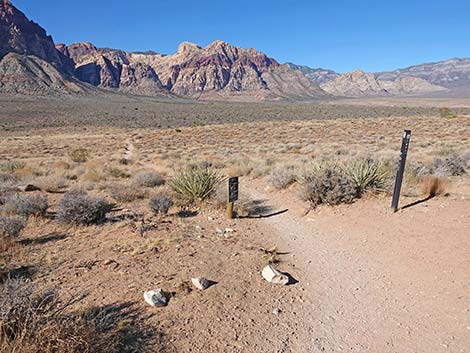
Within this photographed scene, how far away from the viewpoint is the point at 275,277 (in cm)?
469

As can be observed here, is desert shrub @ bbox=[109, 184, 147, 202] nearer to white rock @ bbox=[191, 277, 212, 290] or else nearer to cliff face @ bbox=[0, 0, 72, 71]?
white rock @ bbox=[191, 277, 212, 290]

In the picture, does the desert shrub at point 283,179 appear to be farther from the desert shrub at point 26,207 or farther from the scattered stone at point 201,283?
the desert shrub at point 26,207

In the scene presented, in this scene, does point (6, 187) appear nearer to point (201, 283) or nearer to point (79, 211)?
point (79, 211)

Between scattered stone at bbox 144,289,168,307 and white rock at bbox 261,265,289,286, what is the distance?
1466 millimetres

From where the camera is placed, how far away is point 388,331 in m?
3.75

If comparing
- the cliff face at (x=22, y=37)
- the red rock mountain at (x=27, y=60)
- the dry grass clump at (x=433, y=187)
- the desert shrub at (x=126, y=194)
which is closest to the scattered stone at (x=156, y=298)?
the desert shrub at (x=126, y=194)

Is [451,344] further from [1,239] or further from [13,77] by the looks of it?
[13,77]

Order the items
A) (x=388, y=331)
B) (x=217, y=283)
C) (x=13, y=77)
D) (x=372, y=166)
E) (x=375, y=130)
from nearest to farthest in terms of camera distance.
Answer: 1. (x=388, y=331)
2. (x=217, y=283)
3. (x=372, y=166)
4. (x=375, y=130)
5. (x=13, y=77)

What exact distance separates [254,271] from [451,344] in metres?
2.50

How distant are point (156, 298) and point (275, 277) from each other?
1.67m

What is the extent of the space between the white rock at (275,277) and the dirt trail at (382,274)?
292 mm

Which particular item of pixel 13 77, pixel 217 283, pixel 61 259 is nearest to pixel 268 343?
pixel 217 283

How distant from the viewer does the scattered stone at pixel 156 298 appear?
3.93 meters

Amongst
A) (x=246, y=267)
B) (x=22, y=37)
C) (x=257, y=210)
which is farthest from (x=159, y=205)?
(x=22, y=37)
